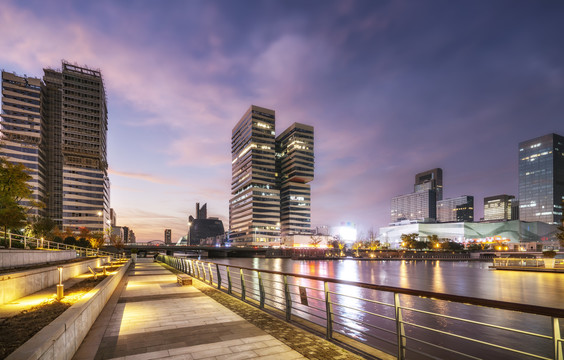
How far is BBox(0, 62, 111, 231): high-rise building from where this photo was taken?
12156 cm

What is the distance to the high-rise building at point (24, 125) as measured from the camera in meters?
118

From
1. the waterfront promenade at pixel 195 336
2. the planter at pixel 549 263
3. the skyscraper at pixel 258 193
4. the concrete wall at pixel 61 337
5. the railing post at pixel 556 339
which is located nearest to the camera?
the railing post at pixel 556 339

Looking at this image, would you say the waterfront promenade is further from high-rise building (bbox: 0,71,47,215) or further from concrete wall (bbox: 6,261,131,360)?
high-rise building (bbox: 0,71,47,215)

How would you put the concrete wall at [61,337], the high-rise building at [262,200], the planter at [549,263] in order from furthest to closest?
the high-rise building at [262,200], the planter at [549,263], the concrete wall at [61,337]

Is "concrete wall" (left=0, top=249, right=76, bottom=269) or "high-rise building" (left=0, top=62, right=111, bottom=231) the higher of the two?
"high-rise building" (left=0, top=62, right=111, bottom=231)

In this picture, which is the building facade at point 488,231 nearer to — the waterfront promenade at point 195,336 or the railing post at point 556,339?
the waterfront promenade at point 195,336

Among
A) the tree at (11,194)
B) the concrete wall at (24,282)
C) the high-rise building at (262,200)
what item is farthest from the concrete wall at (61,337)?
the high-rise building at (262,200)

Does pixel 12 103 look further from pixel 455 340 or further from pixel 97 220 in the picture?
pixel 455 340

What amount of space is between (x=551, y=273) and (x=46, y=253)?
190 feet

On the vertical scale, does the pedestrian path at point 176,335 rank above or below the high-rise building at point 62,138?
below

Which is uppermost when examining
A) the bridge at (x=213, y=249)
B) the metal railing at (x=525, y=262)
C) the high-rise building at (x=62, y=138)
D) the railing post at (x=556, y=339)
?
the high-rise building at (x=62, y=138)

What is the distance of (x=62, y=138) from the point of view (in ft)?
449

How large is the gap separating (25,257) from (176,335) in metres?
16.1

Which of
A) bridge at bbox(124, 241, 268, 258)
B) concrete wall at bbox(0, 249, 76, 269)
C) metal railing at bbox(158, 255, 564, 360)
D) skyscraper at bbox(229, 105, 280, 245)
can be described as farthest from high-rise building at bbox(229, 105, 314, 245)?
metal railing at bbox(158, 255, 564, 360)
